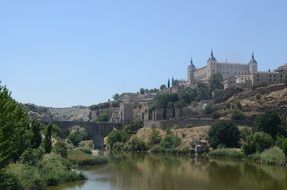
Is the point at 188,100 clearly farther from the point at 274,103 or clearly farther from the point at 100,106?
the point at 100,106

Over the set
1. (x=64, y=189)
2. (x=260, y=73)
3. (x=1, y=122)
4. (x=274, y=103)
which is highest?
(x=260, y=73)

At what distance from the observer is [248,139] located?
7525cm

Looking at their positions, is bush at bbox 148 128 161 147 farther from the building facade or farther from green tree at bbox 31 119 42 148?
the building facade

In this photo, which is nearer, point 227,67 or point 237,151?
point 237,151

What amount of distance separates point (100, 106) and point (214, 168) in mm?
116708

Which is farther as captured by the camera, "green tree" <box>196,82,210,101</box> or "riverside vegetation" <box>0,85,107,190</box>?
"green tree" <box>196,82,210,101</box>

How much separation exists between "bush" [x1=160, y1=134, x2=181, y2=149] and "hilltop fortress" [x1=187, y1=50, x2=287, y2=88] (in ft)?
153

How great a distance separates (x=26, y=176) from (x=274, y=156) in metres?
39.1

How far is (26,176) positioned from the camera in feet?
119

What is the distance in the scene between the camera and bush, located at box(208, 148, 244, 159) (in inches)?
3053

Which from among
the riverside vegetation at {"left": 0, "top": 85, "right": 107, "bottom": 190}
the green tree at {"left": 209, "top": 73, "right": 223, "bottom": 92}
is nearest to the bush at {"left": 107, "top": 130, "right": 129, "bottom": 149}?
the green tree at {"left": 209, "top": 73, "right": 223, "bottom": 92}

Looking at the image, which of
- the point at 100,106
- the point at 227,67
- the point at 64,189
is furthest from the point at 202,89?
the point at 64,189

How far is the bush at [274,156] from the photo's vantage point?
64.9 m

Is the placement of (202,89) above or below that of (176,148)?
above
